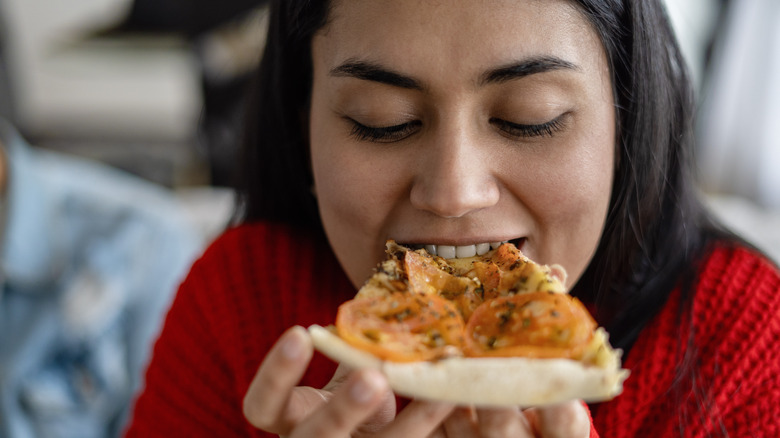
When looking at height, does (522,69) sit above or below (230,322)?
above

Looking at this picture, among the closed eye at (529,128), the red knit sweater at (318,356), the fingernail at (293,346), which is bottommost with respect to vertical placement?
the red knit sweater at (318,356)

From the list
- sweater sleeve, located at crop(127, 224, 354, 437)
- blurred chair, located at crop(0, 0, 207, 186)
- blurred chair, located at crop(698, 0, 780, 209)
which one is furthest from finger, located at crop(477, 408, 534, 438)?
blurred chair, located at crop(0, 0, 207, 186)

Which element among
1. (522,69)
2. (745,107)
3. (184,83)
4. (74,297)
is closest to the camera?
(522,69)

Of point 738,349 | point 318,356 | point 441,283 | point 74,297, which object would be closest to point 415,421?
point 441,283

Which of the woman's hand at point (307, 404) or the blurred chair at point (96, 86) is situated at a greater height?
the woman's hand at point (307, 404)

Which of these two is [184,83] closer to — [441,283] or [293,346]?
[441,283]

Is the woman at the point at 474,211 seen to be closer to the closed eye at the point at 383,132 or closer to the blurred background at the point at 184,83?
the closed eye at the point at 383,132

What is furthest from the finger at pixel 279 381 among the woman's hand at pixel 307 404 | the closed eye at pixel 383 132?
the closed eye at pixel 383 132
